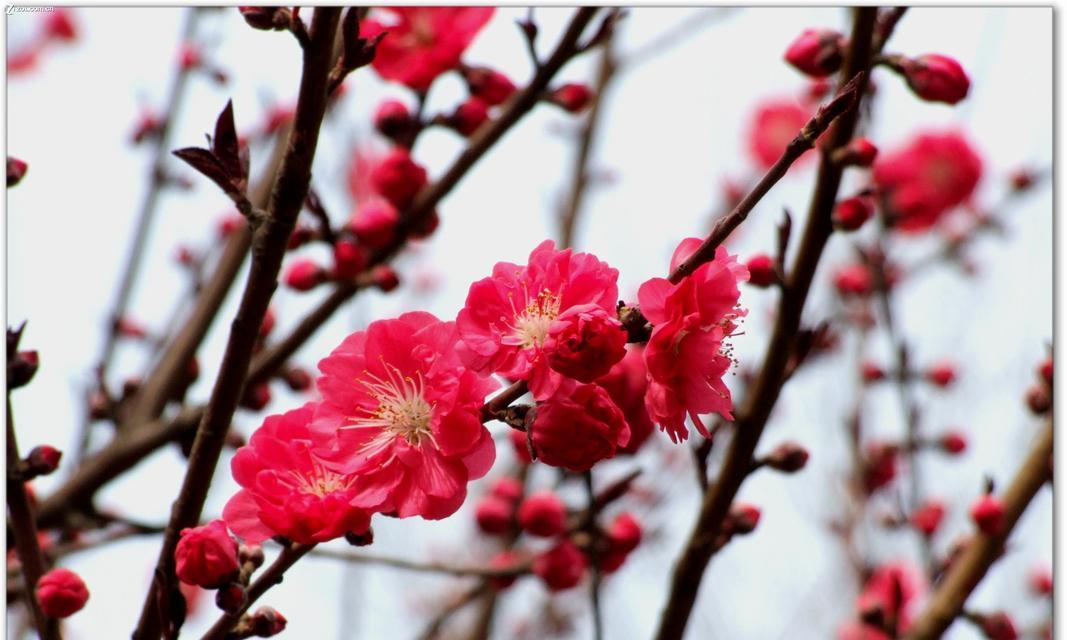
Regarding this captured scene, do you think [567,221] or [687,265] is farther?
[567,221]

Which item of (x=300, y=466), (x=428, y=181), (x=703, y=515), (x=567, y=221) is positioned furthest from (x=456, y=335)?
(x=567, y=221)

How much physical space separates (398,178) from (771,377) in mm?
897

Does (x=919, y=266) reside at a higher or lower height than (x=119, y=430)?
lower

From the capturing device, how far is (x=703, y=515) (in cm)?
171

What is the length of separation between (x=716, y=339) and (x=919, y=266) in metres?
2.87

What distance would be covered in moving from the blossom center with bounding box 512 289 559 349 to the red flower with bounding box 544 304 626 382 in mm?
50

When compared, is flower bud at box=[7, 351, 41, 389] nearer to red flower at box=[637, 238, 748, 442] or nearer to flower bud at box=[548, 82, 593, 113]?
red flower at box=[637, 238, 748, 442]

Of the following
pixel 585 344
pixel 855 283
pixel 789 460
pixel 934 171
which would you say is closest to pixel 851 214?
pixel 789 460

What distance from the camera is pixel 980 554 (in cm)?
200

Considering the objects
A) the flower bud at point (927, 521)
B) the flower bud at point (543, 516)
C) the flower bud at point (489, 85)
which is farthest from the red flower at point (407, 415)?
the flower bud at point (927, 521)

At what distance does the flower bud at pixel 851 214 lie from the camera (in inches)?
66.1

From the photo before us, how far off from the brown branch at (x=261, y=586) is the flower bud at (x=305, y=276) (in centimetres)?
103

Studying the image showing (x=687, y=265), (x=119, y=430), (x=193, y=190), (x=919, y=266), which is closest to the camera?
(x=687, y=265)

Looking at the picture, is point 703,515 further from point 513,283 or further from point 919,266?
point 919,266
